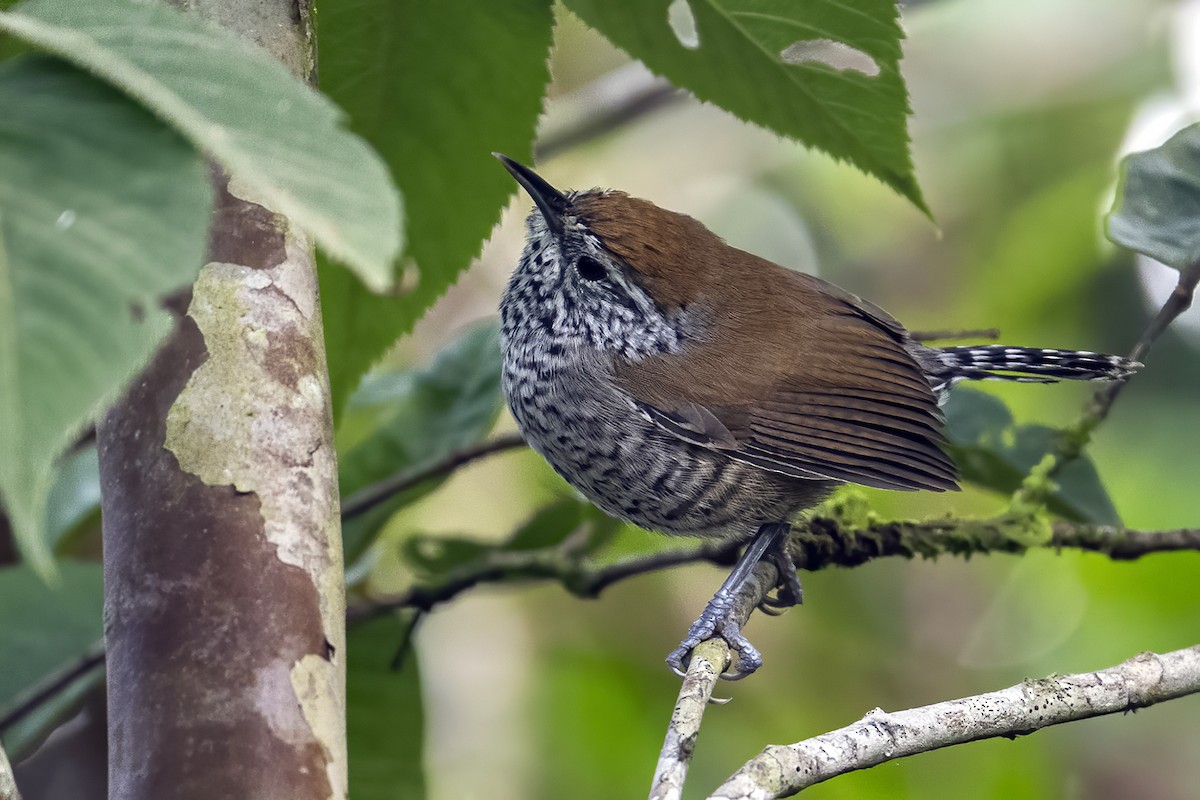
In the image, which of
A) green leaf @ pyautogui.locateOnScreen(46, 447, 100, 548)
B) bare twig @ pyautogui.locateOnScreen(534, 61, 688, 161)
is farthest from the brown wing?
green leaf @ pyautogui.locateOnScreen(46, 447, 100, 548)

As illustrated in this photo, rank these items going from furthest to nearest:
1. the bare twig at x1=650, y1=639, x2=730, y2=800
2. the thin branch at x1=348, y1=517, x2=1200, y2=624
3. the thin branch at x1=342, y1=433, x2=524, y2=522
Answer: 1. the thin branch at x1=342, y1=433, x2=524, y2=522
2. the thin branch at x1=348, y1=517, x2=1200, y2=624
3. the bare twig at x1=650, y1=639, x2=730, y2=800

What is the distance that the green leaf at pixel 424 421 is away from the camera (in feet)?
9.64

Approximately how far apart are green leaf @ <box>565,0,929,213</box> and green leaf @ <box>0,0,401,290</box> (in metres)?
1.12

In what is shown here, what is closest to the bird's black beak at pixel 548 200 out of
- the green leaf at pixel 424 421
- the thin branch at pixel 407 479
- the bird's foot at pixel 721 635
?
the green leaf at pixel 424 421

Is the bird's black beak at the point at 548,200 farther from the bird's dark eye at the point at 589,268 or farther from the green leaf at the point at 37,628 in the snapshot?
the green leaf at the point at 37,628

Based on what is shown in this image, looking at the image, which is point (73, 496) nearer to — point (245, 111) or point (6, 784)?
point (6, 784)

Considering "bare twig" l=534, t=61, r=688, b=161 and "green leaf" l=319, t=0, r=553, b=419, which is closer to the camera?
"green leaf" l=319, t=0, r=553, b=419

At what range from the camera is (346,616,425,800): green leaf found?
2.80m

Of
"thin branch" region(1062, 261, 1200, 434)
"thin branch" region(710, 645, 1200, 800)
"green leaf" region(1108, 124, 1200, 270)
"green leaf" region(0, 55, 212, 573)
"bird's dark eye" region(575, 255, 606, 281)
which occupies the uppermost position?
"green leaf" region(0, 55, 212, 573)

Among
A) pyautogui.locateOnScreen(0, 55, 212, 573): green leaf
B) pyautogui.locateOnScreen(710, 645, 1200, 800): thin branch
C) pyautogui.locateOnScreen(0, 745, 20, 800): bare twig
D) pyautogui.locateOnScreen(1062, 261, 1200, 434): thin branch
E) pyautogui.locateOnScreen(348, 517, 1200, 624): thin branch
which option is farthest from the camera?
pyautogui.locateOnScreen(348, 517, 1200, 624): thin branch

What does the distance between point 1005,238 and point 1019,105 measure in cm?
101

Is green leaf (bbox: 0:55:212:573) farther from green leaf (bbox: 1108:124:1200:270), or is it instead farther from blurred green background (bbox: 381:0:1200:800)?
green leaf (bbox: 1108:124:1200:270)

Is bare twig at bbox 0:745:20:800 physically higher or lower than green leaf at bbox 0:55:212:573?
lower

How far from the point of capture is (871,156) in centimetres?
213
